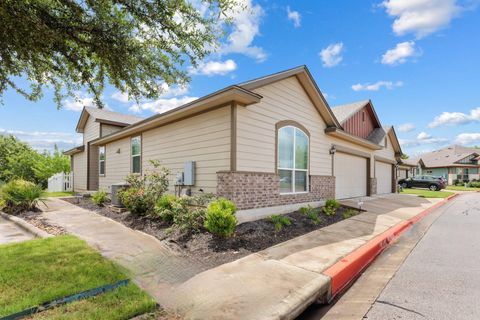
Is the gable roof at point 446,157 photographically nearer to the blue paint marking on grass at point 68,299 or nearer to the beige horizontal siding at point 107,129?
the beige horizontal siding at point 107,129

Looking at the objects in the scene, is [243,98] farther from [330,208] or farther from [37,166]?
[37,166]

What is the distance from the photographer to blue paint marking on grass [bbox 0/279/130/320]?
2834mm

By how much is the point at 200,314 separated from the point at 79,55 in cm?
611

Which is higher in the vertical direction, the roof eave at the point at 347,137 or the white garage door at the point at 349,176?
the roof eave at the point at 347,137

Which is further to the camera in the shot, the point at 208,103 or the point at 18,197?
the point at 18,197

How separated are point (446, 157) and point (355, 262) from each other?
56036 mm

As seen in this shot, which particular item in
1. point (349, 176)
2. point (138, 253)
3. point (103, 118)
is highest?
point (103, 118)

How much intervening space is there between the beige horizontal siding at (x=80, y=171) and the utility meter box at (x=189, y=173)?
11.9m

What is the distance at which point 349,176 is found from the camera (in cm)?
1373

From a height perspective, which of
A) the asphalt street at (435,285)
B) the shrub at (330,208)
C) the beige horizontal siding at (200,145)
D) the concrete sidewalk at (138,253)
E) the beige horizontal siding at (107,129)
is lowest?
the asphalt street at (435,285)

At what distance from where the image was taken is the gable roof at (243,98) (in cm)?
664

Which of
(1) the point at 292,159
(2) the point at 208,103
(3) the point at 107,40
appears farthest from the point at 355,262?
(3) the point at 107,40

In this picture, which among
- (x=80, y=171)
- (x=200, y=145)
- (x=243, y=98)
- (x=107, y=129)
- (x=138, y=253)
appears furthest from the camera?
(x=80, y=171)

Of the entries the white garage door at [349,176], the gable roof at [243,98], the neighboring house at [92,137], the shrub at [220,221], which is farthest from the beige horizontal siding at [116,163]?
the white garage door at [349,176]
